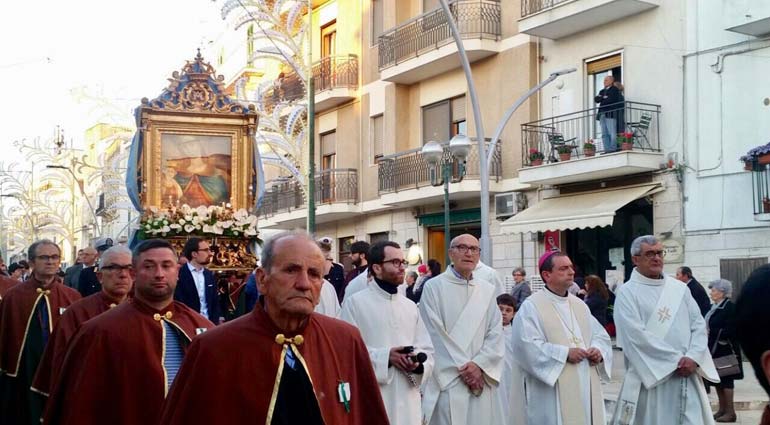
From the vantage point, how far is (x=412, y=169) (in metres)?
25.8

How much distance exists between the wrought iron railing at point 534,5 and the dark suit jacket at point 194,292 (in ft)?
42.1

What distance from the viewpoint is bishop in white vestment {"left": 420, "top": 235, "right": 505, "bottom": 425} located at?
8.27 meters

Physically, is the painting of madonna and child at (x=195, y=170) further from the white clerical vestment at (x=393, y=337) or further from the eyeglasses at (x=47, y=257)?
the white clerical vestment at (x=393, y=337)

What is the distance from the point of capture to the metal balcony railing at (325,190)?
96.9 ft

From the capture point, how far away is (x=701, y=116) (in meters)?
18.8

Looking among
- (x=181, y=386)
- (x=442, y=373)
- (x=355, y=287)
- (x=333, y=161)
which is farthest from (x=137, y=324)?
(x=333, y=161)

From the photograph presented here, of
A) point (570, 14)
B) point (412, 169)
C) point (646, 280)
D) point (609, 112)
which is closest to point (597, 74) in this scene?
point (570, 14)

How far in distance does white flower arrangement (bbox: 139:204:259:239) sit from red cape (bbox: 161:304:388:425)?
22.1ft

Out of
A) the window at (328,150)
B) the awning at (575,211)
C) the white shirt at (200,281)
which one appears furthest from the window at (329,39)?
the white shirt at (200,281)

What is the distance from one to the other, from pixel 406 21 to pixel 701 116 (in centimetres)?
953

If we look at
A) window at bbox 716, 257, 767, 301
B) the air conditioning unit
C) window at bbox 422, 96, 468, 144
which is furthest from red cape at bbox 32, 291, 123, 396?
window at bbox 422, 96, 468, 144

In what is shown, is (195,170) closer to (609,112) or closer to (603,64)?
(609,112)

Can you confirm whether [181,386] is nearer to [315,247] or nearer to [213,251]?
[315,247]

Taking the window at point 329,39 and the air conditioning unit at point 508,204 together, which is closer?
the air conditioning unit at point 508,204
